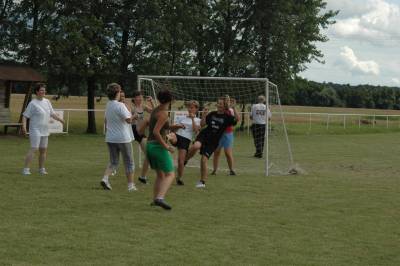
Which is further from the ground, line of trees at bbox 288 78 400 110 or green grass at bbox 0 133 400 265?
line of trees at bbox 288 78 400 110

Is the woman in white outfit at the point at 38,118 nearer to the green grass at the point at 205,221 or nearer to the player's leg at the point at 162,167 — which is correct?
the green grass at the point at 205,221

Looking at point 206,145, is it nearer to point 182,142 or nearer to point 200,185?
point 182,142

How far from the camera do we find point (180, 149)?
12039mm

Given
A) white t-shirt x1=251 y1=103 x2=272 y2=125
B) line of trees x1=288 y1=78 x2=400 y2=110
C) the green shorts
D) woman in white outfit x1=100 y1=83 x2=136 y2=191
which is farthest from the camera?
line of trees x1=288 y1=78 x2=400 y2=110

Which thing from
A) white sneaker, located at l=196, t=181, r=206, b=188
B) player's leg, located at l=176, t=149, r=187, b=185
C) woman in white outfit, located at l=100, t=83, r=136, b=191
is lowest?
white sneaker, located at l=196, t=181, r=206, b=188

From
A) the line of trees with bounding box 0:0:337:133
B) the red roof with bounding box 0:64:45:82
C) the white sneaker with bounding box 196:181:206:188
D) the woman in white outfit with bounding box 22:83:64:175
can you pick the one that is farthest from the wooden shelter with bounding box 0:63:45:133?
the white sneaker with bounding box 196:181:206:188

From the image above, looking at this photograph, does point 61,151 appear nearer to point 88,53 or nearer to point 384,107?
point 88,53

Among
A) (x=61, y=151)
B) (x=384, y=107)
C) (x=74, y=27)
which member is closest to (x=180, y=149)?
(x=61, y=151)

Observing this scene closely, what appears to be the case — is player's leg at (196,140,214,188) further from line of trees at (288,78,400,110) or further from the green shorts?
line of trees at (288,78,400,110)

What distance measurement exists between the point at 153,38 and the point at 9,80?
7.13m

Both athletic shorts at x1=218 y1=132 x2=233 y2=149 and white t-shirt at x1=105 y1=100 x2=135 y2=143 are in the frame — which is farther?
athletic shorts at x1=218 y1=132 x2=233 y2=149

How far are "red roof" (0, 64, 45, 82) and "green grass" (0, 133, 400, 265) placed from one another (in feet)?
39.2

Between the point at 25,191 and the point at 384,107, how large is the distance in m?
78.2

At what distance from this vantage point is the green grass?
6395mm
